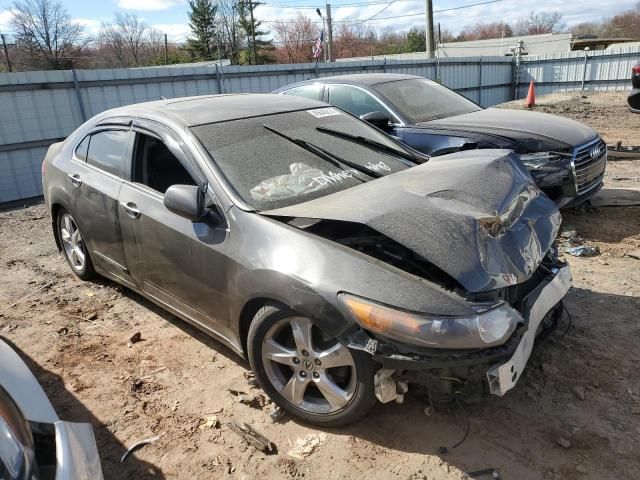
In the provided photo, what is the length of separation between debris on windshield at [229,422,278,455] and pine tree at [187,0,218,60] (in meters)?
54.2

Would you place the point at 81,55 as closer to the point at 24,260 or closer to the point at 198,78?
the point at 198,78

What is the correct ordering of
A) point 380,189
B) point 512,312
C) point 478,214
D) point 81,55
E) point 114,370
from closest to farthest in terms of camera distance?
point 512,312
point 478,214
point 380,189
point 114,370
point 81,55

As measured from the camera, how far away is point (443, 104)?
22.1ft

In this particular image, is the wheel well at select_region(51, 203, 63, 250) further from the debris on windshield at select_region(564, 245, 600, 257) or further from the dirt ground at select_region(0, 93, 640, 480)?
the debris on windshield at select_region(564, 245, 600, 257)

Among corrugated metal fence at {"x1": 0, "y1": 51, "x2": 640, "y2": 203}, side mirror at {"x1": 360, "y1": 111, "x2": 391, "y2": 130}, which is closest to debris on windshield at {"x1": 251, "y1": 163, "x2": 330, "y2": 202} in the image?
side mirror at {"x1": 360, "y1": 111, "x2": 391, "y2": 130}

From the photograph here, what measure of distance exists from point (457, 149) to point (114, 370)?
13.2 feet

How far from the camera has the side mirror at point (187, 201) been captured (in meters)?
2.95

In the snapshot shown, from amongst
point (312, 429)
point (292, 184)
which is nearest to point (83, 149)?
point (292, 184)

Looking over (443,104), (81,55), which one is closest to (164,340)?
(443,104)

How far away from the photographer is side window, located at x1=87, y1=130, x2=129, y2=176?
12.7 feet

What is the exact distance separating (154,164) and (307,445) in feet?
7.31

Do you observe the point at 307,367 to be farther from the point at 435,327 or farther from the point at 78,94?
the point at 78,94

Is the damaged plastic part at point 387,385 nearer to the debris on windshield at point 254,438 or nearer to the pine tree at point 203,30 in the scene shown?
the debris on windshield at point 254,438

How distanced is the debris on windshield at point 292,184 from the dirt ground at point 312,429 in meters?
1.22
